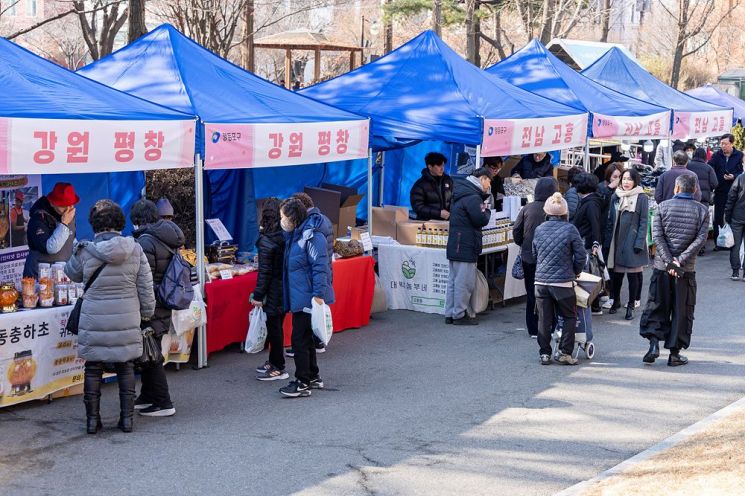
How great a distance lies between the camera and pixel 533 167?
14992 millimetres

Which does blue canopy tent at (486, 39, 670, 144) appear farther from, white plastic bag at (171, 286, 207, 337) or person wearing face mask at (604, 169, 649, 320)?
white plastic bag at (171, 286, 207, 337)

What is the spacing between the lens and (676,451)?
6.57 m

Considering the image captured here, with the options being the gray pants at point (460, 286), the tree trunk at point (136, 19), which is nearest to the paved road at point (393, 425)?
the gray pants at point (460, 286)

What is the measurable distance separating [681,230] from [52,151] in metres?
5.39

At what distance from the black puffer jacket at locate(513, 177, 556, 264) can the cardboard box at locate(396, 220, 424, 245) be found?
6.09ft

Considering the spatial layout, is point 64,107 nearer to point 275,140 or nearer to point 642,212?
point 275,140

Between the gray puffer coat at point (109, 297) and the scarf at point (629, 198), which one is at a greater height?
the scarf at point (629, 198)

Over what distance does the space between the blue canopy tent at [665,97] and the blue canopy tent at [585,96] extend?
1.07m

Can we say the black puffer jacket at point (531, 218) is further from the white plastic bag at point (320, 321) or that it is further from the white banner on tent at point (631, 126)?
the white banner on tent at point (631, 126)

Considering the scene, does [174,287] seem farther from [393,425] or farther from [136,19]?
[136,19]

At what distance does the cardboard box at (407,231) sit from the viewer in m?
11.9

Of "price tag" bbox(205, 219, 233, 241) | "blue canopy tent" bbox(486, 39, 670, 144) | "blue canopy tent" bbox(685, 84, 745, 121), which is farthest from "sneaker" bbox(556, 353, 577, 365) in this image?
"blue canopy tent" bbox(685, 84, 745, 121)

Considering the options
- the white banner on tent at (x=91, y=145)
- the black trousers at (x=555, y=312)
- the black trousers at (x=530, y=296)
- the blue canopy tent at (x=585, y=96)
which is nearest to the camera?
the white banner on tent at (x=91, y=145)

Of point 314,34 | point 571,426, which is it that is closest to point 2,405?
point 571,426
